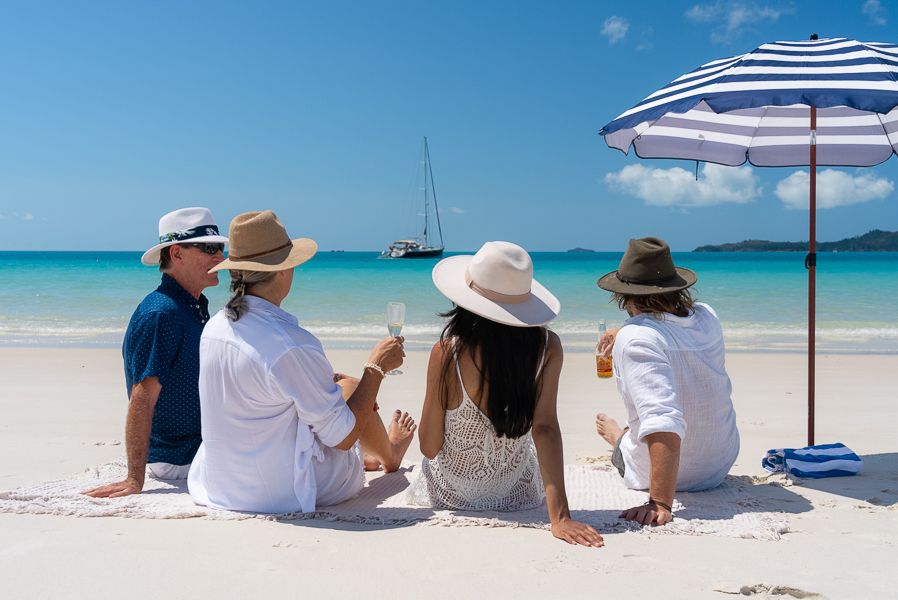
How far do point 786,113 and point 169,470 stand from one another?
4.28 m

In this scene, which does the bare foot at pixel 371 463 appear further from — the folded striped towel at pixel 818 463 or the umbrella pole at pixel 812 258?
the umbrella pole at pixel 812 258

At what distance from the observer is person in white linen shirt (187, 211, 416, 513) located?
2.92 meters

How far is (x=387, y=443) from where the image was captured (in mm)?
3785

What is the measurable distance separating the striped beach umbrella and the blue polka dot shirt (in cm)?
246

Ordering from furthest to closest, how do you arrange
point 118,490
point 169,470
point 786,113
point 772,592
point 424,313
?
1. point 424,313
2. point 786,113
3. point 169,470
4. point 118,490
5. point 772,592

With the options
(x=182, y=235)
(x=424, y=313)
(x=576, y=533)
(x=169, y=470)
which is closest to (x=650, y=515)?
(x=576, y=533)

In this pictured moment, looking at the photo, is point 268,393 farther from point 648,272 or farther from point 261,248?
point 648,272

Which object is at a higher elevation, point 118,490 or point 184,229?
point 184,229

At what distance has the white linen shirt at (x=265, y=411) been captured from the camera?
2.91 m

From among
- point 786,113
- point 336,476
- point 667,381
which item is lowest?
point 336,476

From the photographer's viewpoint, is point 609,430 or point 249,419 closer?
point 249,419

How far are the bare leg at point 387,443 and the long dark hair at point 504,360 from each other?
87 cm

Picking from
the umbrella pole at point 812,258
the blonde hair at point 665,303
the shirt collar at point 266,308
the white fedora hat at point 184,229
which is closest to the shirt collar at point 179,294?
the white fedora hat at point 184,229

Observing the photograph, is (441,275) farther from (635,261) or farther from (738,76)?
(738,76)
